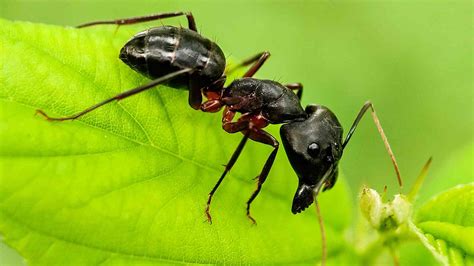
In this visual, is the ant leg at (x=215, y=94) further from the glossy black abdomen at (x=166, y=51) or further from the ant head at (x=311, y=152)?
the ant head at (x=311, y=152)

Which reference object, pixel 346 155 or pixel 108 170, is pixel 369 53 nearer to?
pixel 346 155

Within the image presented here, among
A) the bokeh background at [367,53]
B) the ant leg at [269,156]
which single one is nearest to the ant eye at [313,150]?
the ant leg at [269,156]

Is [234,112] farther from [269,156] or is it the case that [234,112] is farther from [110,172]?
[110,172]

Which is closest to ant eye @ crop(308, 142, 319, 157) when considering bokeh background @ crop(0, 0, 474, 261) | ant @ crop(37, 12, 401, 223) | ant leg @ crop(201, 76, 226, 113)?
ant @ crop(37, 12, 401, 223)

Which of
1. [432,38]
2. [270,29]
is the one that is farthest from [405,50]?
[270,29]

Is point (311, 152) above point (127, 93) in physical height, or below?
below

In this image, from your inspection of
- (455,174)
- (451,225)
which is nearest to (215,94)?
(455,174)
